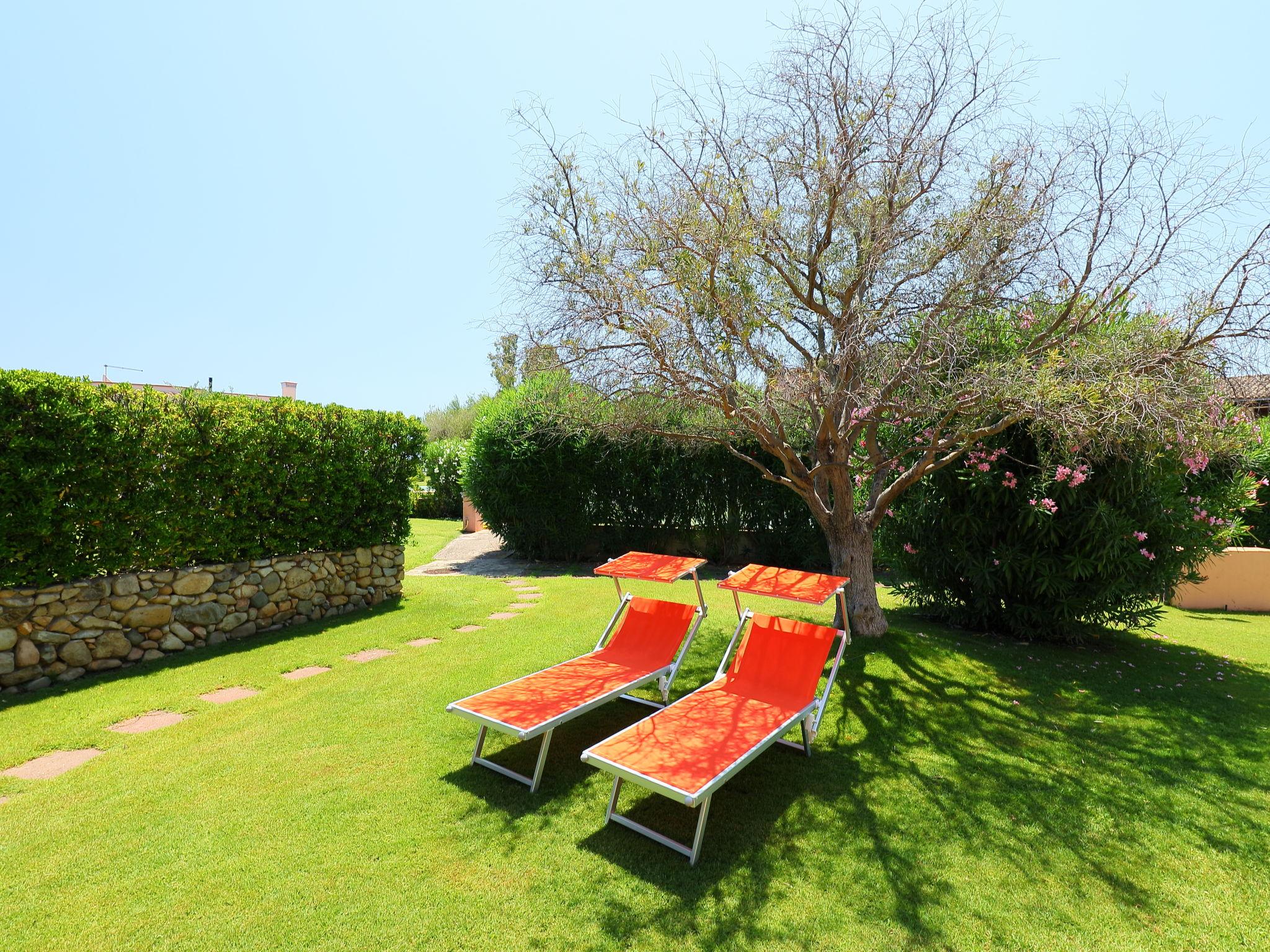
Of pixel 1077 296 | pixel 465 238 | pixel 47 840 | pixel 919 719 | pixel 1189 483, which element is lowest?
pixel 47 840

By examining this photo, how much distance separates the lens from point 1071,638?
7246 millimetres

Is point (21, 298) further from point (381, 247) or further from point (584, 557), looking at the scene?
point (584, 557)

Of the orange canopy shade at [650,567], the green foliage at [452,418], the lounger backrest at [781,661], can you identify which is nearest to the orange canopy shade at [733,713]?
the lounger backrest at [781,661]

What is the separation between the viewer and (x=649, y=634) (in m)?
5.23

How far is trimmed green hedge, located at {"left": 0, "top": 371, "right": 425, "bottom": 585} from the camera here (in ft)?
17.3

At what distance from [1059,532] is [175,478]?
9.09 meters

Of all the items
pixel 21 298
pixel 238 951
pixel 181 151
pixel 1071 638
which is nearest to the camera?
pixel 238 951

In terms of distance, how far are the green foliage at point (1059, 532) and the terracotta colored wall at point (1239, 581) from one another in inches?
127

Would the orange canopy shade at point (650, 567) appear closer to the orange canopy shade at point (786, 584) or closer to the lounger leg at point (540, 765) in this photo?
the orange canopy shade at point (786, 584)

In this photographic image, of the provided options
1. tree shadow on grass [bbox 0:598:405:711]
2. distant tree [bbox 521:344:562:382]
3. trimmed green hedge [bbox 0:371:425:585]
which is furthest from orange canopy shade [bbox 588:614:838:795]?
trimmed green hedge [bbox 0:371:425:585]

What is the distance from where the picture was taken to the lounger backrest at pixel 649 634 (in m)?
5.04

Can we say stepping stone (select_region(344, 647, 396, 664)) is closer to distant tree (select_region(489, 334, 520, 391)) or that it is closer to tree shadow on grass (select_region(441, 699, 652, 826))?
tree shadow on grass (select_region(441, 699, 652, 826))

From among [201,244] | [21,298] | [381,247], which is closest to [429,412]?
[21,298]

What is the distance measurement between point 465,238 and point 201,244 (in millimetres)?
17620
